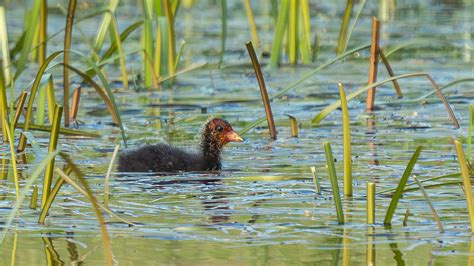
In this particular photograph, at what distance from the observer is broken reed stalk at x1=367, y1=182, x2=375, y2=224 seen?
5617 millimetres

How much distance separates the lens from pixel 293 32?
466 inches

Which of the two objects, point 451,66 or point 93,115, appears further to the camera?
point 451,66

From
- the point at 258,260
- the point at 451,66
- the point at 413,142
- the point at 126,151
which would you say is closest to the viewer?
the point at 258,260

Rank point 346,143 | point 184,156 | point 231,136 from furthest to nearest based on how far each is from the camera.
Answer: point 231,136, point 184,156, point 346,143

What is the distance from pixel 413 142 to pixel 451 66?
4217 millimetres

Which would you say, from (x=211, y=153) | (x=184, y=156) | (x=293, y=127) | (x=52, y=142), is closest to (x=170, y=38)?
(x=293, y=127)

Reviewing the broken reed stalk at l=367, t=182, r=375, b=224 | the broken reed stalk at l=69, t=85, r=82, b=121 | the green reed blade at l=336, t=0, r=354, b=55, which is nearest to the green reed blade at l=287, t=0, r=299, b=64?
the green reed blade at l=336, t=0, r=354, b=55

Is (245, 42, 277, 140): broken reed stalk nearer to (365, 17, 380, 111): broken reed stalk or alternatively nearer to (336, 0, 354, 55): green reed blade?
(365, 17, 380, 111): broken reed stalk

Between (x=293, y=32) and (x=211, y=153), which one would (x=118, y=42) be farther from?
(x=293, y=32)

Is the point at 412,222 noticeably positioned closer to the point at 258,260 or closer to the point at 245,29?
the point at 258,260

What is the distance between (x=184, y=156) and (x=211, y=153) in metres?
0.26

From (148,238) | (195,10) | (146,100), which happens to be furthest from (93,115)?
(195,10)

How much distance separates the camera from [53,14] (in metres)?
17.5

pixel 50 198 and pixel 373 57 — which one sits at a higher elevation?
pixel 373 57
